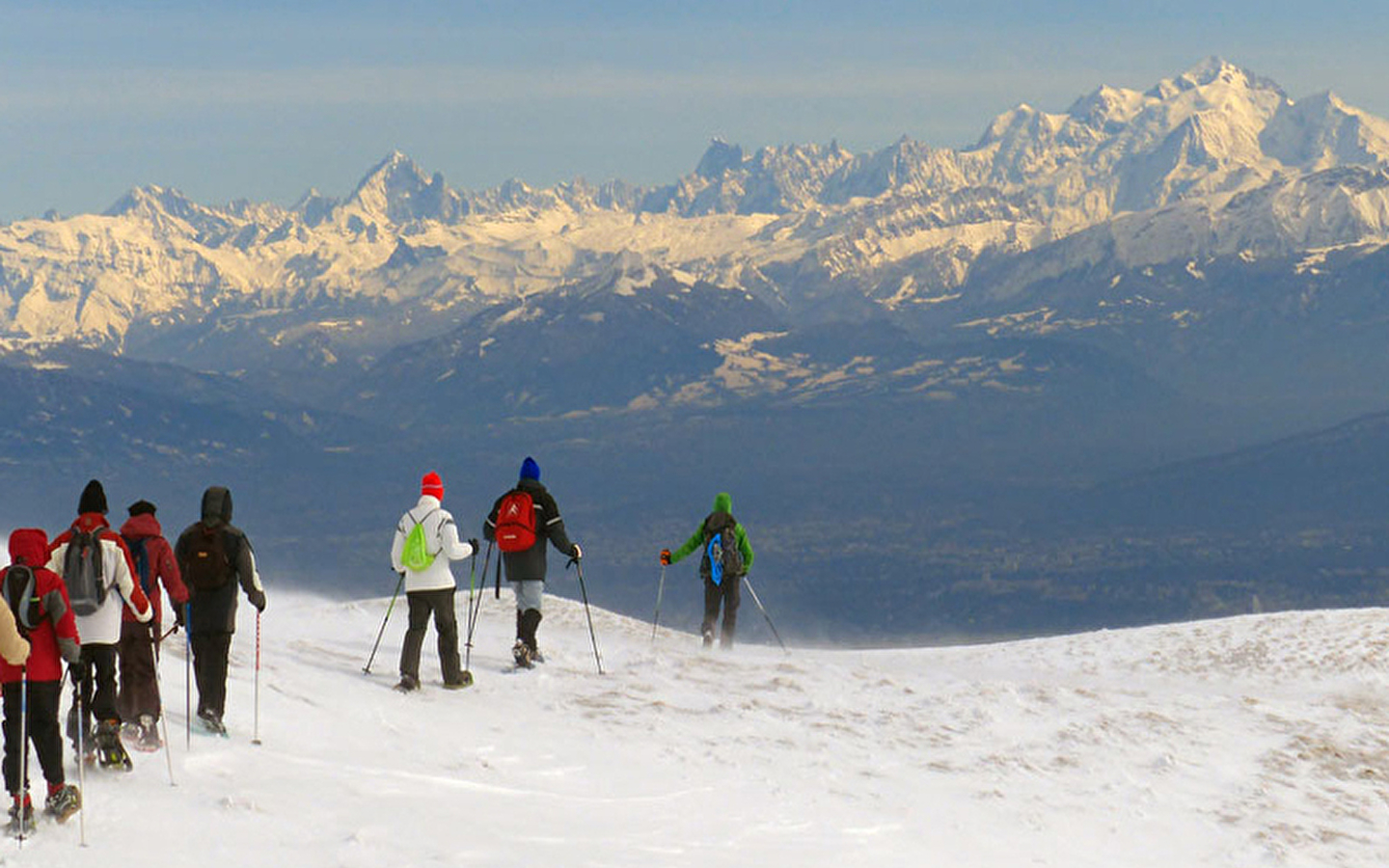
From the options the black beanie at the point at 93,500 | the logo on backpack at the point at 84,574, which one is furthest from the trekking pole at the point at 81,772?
the black beanie at the point at 93,500

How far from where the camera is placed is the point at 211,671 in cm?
1501

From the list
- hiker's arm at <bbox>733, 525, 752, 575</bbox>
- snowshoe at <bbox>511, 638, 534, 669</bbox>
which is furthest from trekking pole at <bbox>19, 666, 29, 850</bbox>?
hiker's arm at <bbox>733, 525, 752, 575</bbox>

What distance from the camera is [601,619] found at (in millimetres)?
31094

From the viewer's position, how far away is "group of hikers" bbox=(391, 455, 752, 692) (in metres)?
18.3

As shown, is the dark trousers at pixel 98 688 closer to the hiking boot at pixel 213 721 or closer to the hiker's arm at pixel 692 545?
the hiking boot at pixel 213 721

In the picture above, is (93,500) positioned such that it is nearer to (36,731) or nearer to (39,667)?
(39,667)

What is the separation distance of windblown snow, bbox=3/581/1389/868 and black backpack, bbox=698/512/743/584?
5.07 feet

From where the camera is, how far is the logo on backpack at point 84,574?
40.4ft

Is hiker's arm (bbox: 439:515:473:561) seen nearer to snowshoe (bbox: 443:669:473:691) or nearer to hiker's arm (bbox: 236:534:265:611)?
snowshoe (bbox: 443:669:473:691)

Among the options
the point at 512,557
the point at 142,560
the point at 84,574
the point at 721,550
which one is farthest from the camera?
the point at 721,550

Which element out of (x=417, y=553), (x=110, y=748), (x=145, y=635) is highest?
(x=417, y=553)

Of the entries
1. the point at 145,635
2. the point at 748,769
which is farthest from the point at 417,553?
the point at 748,769

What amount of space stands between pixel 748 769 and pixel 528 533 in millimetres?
5686

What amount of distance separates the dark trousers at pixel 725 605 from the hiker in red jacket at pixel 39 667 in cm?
1542
